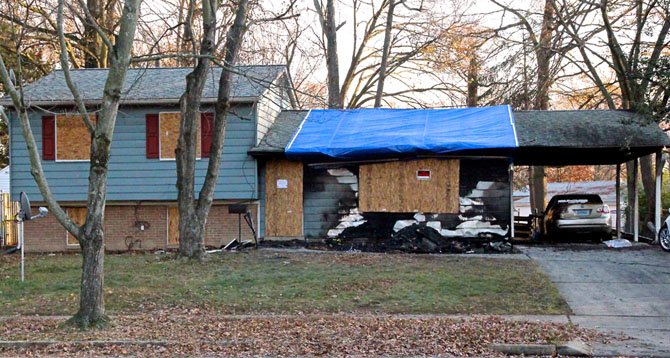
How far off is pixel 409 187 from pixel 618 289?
25.7ft

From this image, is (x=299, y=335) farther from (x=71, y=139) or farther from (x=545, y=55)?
(x=545, y=55)

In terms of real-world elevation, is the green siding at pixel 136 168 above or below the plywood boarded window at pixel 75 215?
above

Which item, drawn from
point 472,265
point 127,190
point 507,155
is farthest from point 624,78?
point 127,190

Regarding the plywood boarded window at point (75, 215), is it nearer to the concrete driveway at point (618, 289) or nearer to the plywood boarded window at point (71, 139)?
the plywood boarded window at point (71, 139)

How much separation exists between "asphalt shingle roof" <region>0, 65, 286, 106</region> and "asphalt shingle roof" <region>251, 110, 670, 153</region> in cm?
156

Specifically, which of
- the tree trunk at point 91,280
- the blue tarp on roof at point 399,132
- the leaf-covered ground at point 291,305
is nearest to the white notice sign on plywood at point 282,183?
the blue tarp on roof at point 399,132

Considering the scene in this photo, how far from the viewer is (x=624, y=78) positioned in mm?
22125

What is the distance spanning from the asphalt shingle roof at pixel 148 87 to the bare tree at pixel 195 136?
293cm

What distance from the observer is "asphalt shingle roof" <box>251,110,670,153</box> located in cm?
1891

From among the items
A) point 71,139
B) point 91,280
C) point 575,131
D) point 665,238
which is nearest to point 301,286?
point 91,280

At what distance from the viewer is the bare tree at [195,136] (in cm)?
1605

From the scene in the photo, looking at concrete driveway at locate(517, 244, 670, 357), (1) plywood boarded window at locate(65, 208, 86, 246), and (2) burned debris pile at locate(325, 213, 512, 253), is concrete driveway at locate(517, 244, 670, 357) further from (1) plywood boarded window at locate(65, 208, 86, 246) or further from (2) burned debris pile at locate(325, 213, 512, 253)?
(1) plywood boarded window at locate(65, 208, 86, 246)

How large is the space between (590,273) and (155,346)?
9.00 meters

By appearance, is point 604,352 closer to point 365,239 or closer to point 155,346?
point 155,346
